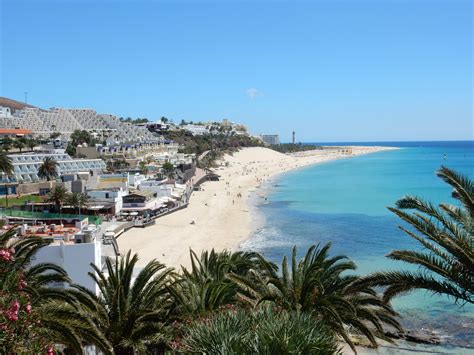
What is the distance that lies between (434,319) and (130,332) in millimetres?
14936

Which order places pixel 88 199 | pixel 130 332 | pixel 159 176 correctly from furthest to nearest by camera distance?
1. pixel 159 176
2. pixel 88 199
3. pixel 130 332

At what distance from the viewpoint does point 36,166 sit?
48.8 metres

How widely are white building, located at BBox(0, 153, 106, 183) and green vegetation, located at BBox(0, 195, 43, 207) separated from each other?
4.14 m

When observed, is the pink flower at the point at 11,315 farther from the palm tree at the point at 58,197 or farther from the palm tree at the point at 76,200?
the palm tree at the point at 58,197

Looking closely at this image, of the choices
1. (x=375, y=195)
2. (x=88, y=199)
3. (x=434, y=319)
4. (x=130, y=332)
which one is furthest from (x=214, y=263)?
(x=375, y=195)

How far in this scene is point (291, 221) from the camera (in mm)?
47094

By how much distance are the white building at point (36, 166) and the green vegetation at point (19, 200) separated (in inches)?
163

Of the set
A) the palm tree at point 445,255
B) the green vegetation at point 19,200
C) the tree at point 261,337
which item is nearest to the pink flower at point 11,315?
the tree at point 261,337

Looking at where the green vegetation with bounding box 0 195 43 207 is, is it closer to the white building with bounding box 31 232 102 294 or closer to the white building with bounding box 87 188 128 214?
the white building with bounding box 87 188 128 214

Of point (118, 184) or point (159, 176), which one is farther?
point (159, 176)

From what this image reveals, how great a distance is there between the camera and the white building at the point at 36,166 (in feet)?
151

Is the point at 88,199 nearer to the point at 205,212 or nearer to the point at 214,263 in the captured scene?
the point at 205,212

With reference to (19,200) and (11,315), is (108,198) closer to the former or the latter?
(19,200)

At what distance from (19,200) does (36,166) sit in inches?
478
